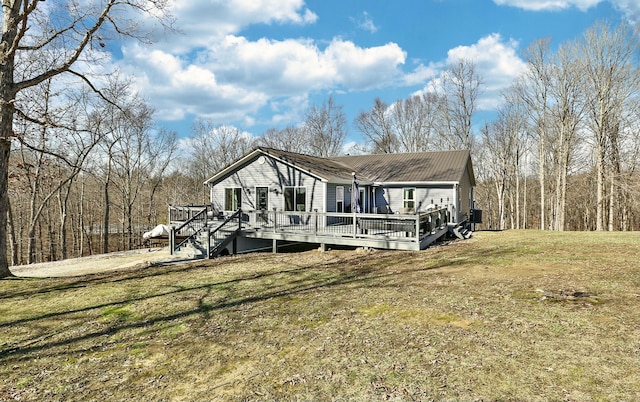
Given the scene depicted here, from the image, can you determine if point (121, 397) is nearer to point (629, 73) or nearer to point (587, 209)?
point (629, 73)

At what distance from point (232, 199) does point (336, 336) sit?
15819 mm

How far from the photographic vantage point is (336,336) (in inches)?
198

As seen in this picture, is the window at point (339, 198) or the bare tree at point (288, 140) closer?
the window at point (339, 198)

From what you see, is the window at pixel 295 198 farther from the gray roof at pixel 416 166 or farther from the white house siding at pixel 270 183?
the gray roof at pixel 416 166

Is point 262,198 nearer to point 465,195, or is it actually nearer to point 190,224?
A: point 190,224

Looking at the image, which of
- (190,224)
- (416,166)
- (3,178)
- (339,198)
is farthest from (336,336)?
(416,166)

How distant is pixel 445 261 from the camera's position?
10359 mm

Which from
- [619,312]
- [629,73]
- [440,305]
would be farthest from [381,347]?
[629,73]

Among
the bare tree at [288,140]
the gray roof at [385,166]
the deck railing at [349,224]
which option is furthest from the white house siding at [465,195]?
the bare tree at [288,140]

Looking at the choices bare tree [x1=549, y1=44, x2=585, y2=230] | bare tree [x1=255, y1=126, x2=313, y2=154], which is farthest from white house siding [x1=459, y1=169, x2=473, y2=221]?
bare tree [x1=255, y1=126, x2=313, y2=154]

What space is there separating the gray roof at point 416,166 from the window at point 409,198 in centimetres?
63

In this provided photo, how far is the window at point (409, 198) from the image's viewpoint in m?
20.1

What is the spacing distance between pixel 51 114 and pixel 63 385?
934cm

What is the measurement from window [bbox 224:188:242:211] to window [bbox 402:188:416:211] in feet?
32.0
